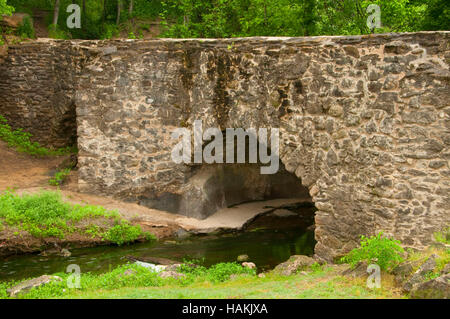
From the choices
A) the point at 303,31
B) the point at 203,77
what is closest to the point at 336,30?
the point at 303,31

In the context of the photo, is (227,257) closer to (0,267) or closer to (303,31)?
(0,267)

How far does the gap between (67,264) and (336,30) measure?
10.0 meters

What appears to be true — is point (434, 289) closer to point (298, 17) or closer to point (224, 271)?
point (224, 271)

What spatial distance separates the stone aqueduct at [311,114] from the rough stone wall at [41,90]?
4.66m

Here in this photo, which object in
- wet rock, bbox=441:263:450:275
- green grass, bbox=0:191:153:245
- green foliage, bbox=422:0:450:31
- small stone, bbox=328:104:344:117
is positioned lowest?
green grass, bbox=0:191:153:245

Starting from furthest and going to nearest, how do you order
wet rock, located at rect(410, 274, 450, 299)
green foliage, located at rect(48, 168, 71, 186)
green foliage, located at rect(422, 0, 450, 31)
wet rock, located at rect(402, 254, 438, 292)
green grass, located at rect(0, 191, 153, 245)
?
green foliage, located at rect(48, 168, 71, 186) < green foliage, located at rect(422, 0, 450, 31) < green grass, located at rect(0, 191, 153, 245) < wet rock, located at rect(402, 254, 438, 292) < wet rock, located at rect(410, 274, 450, 299)

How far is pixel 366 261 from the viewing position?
7.15m

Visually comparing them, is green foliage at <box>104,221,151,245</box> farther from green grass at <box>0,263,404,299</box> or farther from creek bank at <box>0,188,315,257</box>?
green grass at <box>0,263,404,299</box>

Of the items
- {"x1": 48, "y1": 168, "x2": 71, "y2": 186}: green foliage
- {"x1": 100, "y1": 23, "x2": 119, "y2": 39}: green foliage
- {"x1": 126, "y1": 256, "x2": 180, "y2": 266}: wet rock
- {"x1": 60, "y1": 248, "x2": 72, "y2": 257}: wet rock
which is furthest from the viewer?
{"x1": 100, "y1": 23, "x2": 119, "y2": 39}: green foliage

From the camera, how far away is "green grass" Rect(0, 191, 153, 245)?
37.4 feet

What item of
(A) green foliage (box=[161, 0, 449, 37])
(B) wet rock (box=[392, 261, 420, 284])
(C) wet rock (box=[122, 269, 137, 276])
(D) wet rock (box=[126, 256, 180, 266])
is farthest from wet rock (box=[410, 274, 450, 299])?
(A) green foliage (box=[161, 0, 449, 37])

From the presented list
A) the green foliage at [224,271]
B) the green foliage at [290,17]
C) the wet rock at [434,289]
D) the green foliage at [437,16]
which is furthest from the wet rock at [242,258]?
the green foliage at [290,17]

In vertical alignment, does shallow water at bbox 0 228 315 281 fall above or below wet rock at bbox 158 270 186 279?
below

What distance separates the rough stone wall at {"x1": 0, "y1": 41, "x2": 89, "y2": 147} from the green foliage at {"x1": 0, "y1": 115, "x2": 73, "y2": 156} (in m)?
0.22
